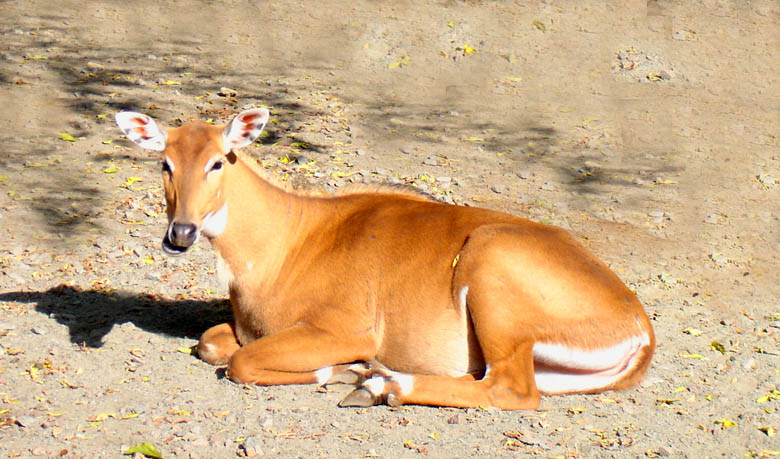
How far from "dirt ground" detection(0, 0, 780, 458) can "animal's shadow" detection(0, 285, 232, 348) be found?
25 mm

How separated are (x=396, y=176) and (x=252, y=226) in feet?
12.5

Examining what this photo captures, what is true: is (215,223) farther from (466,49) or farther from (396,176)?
(466,49)

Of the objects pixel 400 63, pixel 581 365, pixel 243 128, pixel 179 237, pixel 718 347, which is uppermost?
pixel 243 128

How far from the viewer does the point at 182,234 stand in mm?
5789

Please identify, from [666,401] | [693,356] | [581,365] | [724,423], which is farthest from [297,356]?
[693,356]

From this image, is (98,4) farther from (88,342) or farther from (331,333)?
(331,333)

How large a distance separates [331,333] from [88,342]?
1751 mm

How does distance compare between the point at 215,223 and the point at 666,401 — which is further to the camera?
the point at 215,223

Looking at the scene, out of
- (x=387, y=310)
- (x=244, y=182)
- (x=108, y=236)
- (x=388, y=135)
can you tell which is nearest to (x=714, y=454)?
(x=387, y=310)

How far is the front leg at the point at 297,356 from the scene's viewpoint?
235 inches

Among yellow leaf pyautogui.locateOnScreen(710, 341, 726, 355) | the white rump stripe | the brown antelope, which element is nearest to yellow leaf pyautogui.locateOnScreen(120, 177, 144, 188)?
the brown antelope

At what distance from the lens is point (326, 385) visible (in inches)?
→ 241

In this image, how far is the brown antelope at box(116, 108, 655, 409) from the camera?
5809mm

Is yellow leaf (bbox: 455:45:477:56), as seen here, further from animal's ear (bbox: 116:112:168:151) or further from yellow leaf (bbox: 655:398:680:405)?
yellow leaf (bbox: 655:398:680:405)
